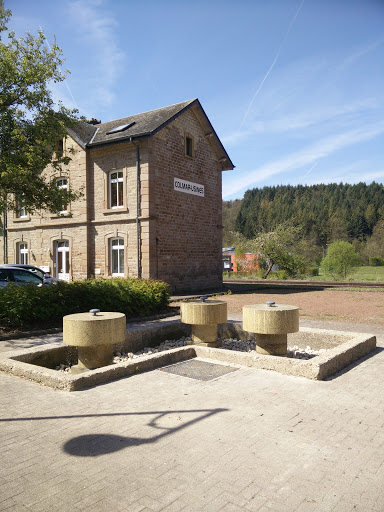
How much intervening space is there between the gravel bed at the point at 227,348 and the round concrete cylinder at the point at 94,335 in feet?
2.86

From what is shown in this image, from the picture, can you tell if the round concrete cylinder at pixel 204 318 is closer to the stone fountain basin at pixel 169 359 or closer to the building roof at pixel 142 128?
the stone fountain basin at pixel 169 359

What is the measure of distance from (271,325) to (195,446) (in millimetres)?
3625

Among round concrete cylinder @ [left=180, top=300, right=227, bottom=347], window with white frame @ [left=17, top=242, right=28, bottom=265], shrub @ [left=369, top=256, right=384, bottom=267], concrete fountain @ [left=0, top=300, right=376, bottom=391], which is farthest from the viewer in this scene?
shrub @ [left=369, top=256, right=384, bottom=267]

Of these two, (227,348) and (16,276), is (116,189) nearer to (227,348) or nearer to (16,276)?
(16,276)

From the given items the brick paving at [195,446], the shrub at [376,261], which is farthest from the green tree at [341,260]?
the shrub at [376,261]

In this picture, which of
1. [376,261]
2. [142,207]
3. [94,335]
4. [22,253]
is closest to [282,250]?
[142,207]

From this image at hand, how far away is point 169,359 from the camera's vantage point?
6848 mm

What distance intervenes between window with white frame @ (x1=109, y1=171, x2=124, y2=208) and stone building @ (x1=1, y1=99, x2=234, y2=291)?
1.9 inches

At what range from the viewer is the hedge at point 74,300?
9.45 metres

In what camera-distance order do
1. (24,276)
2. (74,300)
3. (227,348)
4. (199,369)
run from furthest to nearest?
(24,276) < (74,300) < (227,348) < (199,369)

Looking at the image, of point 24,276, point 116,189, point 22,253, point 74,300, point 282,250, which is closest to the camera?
point 74,300

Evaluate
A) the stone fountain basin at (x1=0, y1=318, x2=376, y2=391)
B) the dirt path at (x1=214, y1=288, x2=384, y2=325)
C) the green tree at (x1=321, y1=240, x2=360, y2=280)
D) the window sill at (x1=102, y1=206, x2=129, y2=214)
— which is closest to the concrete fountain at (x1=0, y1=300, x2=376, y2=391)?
the stone fountain basin at (x1=0, y1=318, x2=376, y2=391)

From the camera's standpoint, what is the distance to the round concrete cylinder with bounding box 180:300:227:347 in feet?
27.1

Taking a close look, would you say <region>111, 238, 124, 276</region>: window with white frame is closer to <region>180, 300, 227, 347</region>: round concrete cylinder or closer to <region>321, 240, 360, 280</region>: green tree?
<region>180, 300, 227, 347</region>: round concrete cylinder
